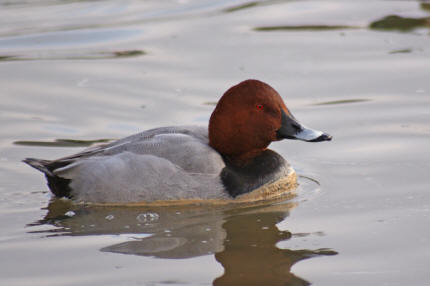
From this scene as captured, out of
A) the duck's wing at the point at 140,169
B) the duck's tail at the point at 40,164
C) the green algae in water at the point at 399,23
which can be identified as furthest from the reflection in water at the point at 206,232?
the green algae in water at the point at 399,23

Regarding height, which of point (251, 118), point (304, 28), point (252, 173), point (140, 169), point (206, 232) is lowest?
point (206, 232)

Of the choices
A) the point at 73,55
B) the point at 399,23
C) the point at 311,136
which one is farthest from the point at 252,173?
the point at 399,23

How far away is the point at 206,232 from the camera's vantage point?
21.1 feet

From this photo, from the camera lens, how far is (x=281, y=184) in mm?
7301

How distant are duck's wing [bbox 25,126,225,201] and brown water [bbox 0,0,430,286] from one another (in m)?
0.17

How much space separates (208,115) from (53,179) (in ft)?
7.62

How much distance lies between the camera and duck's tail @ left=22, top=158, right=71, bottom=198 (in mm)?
7191

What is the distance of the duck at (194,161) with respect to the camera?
7047 mm

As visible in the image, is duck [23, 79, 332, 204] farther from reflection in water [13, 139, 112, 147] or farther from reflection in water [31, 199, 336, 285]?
reflection in water [13, 139, 112, 147]

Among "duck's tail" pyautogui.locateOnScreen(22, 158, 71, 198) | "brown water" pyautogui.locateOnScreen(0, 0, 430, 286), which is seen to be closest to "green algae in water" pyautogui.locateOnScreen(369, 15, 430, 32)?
"brown water" pyautogui.locateOnScreen(0, 0, 430, 286)

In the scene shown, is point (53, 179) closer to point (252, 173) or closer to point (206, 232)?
point (206, 232)

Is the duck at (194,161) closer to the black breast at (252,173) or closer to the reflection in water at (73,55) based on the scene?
the black breast at (252,173)

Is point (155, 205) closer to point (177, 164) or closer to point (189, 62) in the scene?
point (177, 164)

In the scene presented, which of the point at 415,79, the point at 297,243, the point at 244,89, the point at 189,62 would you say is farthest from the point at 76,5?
the point at 297,243
